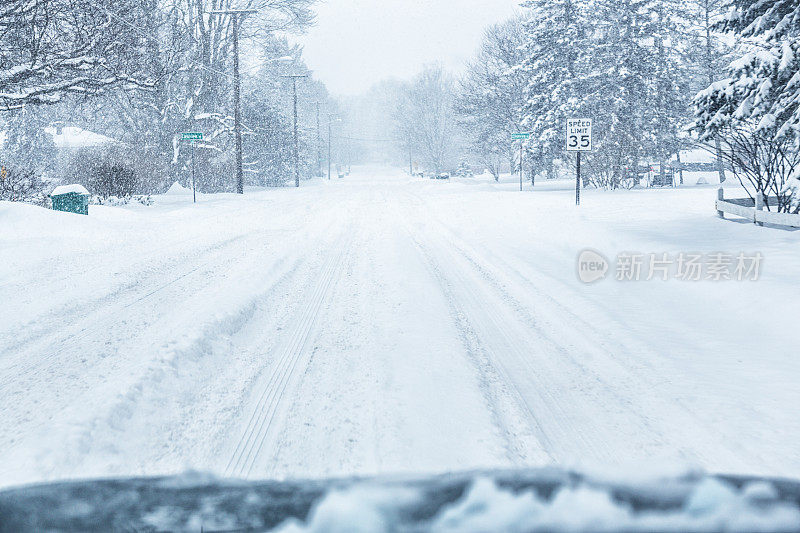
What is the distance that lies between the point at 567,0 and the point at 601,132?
38.7 ft

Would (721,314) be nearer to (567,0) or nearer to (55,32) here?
(55,32)

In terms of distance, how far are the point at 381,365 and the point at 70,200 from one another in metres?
15.1

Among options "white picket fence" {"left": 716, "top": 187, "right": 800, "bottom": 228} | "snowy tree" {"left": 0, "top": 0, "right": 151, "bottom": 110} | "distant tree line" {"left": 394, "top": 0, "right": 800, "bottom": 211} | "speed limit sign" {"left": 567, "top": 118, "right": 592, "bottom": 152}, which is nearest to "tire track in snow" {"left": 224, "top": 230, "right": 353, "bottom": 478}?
"white picket fence" {"left": 716, "top": 187, "right": 800, "bottom": 228}

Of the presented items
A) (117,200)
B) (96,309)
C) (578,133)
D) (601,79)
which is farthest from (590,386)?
(601,79)

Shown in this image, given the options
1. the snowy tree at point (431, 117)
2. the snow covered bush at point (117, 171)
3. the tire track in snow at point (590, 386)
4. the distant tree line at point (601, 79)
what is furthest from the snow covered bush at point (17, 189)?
the snowy tree at point (431, 117)

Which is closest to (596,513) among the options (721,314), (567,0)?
(721,314)

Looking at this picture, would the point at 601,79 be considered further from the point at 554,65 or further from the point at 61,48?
the point at 61,48

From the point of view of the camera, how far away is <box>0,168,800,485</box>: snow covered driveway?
3.50m

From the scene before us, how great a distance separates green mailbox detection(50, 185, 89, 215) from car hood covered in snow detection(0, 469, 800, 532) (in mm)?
17690

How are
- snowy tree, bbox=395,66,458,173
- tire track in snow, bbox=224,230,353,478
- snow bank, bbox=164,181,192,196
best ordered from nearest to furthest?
1. tire track in snow, bbox=224,230,353,478
2. snow bank, bbox=164,181,192,196
3. snowy tree, bbox=395,66,458,173

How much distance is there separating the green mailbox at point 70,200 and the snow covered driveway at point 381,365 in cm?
669

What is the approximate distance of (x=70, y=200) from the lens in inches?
678

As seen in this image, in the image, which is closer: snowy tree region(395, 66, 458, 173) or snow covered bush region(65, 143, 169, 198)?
snow covered bush region(65, 143, 169, 198)

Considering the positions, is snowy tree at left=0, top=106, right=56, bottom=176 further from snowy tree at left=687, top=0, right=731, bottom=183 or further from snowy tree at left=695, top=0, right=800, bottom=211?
snowy tree at left=695, top=0, right=800, bottom=211
